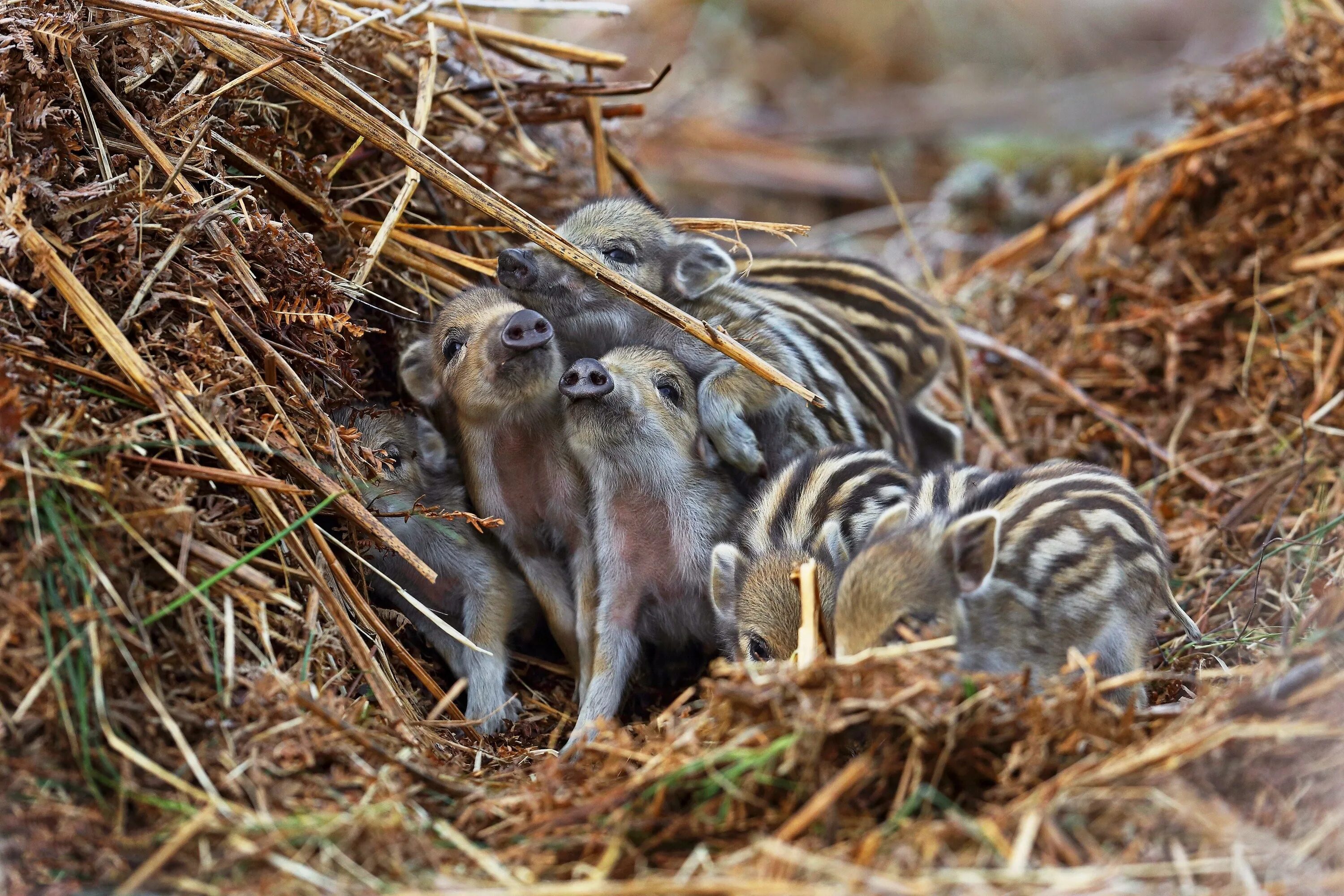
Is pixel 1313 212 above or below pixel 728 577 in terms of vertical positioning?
above

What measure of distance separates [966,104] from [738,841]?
409 inches

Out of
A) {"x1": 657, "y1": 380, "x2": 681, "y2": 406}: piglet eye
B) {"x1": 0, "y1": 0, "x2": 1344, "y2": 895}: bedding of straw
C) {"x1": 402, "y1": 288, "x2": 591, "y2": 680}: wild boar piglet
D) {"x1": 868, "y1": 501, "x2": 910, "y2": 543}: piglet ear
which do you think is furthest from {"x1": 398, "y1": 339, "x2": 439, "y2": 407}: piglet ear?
{"x1": 868, "y1": 501, "x2": 910, "y2": 543}: piglet ear

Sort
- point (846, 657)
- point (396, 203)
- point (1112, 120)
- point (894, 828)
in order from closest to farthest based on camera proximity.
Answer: point (894, 828) → point (846, 657) → point (396, 203) → point (1112, 120)

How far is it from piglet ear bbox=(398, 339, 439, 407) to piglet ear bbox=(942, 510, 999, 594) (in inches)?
77.4

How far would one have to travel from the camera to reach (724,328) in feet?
15.0

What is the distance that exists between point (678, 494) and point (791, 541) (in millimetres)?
602

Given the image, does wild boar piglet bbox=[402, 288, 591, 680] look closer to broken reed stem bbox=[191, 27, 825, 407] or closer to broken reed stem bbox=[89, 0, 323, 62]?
broken reed stem bbox=[191, 27, 825, 407]

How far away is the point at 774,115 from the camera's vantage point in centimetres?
1202

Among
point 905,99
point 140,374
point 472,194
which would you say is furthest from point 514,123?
point 905,99

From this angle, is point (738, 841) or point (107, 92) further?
point (107, 92)

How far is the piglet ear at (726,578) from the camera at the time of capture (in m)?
3.81

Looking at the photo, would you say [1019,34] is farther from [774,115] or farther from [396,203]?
[396,203]

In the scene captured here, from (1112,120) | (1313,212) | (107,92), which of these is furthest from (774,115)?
(107,92)

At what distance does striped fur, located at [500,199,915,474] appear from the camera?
170 inches
